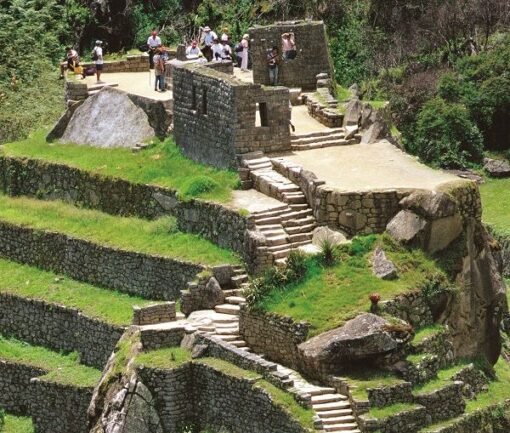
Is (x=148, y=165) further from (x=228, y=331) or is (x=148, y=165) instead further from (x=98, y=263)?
(x=228, y=331)

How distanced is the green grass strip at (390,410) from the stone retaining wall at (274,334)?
2736 mm

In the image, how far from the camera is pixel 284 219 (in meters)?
60.2

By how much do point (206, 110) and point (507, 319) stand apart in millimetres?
9294

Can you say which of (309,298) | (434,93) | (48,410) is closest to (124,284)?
(48,410)

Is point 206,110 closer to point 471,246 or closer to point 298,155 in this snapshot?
point 298,155

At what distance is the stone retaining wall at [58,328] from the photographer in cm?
6178

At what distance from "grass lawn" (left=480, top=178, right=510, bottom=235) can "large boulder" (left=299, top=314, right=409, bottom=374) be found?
19.9 metres

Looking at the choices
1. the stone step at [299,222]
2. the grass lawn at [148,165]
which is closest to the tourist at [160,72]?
the grass lawn at [148,165]

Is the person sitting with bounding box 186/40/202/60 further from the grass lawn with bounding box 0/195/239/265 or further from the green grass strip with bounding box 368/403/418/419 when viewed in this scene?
the green grass strip with bounding box 368/403/418/419

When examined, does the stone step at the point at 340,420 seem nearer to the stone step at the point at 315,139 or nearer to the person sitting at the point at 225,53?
the stone step at the point at 315,139

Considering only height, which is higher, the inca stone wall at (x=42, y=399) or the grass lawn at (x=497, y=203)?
the inca stone wall at (x=42, y=399)

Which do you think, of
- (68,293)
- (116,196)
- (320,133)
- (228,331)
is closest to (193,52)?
(116,196)

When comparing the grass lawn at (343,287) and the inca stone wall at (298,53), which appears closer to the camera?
the grass lawn at (343,287)

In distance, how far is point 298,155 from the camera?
63.5 m
